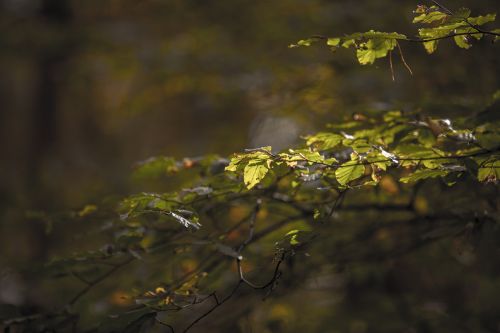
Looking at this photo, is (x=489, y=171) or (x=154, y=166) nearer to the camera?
(x=489, y=171)

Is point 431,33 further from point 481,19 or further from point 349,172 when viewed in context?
point 349,172

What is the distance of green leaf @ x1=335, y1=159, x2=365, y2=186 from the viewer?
1.16m

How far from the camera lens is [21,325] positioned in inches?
60.1

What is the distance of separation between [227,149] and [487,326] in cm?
245

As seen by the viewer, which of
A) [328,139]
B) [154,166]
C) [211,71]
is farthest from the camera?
[211,71]

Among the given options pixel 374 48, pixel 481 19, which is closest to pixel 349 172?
pixel 374 48

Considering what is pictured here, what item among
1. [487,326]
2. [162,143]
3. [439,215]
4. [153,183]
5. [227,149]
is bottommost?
[162,143]

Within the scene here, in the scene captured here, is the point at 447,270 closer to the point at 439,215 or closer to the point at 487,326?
the point at 487,326

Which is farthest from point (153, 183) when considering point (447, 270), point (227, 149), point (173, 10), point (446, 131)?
point (446, 131)

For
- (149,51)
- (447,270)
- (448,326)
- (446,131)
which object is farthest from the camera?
(149,51)

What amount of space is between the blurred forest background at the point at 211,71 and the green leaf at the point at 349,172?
28 cm

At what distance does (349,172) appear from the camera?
1173mm

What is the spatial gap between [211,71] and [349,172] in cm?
242

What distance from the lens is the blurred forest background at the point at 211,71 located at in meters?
2.58
